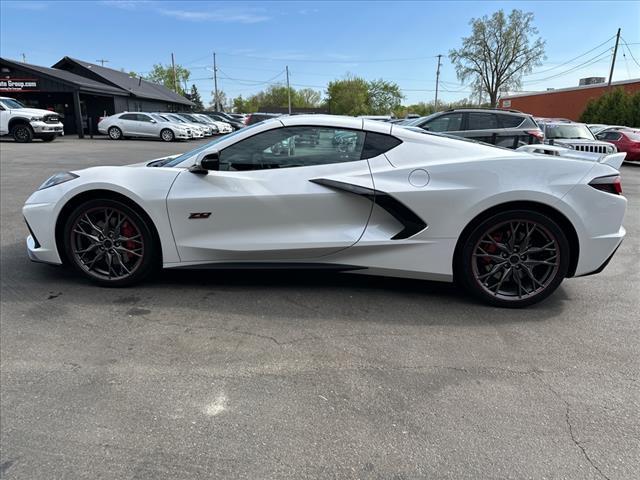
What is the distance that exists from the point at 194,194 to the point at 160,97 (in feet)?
140

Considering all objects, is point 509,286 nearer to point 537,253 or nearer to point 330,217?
point 537,253

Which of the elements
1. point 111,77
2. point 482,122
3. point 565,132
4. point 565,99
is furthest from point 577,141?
point 565,99

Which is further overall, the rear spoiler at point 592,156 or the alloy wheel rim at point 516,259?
the rear spoiler at point 592,156

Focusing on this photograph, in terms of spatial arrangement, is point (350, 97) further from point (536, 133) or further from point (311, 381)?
point (311, 381)

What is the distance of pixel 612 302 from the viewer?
3.72 metres

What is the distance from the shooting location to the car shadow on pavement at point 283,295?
3.42m

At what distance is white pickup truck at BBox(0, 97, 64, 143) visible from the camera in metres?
19.9

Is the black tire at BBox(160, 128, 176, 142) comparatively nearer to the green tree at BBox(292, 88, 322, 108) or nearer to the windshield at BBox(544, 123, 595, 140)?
the windshield at BBox(544, 123, 595, 140)

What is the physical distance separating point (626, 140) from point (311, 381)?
18.7 metres

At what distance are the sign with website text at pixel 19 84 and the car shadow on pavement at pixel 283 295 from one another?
91.3 ft

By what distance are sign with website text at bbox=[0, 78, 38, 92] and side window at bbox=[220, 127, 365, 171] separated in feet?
95.4

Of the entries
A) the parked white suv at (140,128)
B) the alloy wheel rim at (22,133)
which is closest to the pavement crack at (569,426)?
the alloy wheel rim at (22,133)

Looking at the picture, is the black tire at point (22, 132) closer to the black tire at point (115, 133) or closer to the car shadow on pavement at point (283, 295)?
the black tire at point (115, 133)

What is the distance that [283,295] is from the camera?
371cm
